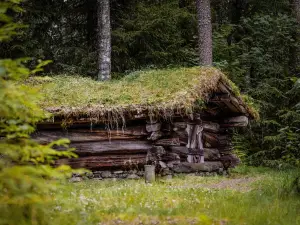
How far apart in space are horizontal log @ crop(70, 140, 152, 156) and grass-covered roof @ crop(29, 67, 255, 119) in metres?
1.07

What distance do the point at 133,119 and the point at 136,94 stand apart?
31.0 inches

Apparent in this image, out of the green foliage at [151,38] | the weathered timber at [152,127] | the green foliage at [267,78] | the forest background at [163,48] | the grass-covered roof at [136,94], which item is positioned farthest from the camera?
the green foliage at [267,78]

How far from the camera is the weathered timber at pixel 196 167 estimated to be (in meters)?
14.7

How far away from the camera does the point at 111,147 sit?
46.8ft

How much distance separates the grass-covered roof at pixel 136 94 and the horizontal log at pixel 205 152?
1.58m

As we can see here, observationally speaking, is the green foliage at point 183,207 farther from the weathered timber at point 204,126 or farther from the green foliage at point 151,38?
the green foliage at point 151,38

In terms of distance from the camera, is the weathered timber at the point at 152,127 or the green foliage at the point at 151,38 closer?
the weathered timber at the point at 152,127

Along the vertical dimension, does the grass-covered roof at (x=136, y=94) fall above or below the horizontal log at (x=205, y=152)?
above

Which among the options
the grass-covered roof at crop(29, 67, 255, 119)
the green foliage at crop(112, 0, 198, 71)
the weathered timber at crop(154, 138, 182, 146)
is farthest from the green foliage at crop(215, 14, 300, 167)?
the weathered timber at crop(154, 138, 182, 146)

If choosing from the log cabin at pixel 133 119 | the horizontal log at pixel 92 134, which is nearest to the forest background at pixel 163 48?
the log cabin at pixel 133 119

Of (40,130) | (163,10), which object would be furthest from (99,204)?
(163,10)

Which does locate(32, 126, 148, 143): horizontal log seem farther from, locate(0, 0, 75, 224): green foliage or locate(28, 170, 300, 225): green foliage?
locate(0, 0, 75, 224): green foliage

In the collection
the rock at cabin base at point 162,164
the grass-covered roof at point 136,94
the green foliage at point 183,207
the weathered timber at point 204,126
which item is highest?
the grass-covered roof at point 136,94

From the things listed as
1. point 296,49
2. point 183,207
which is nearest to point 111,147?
point 183,207
